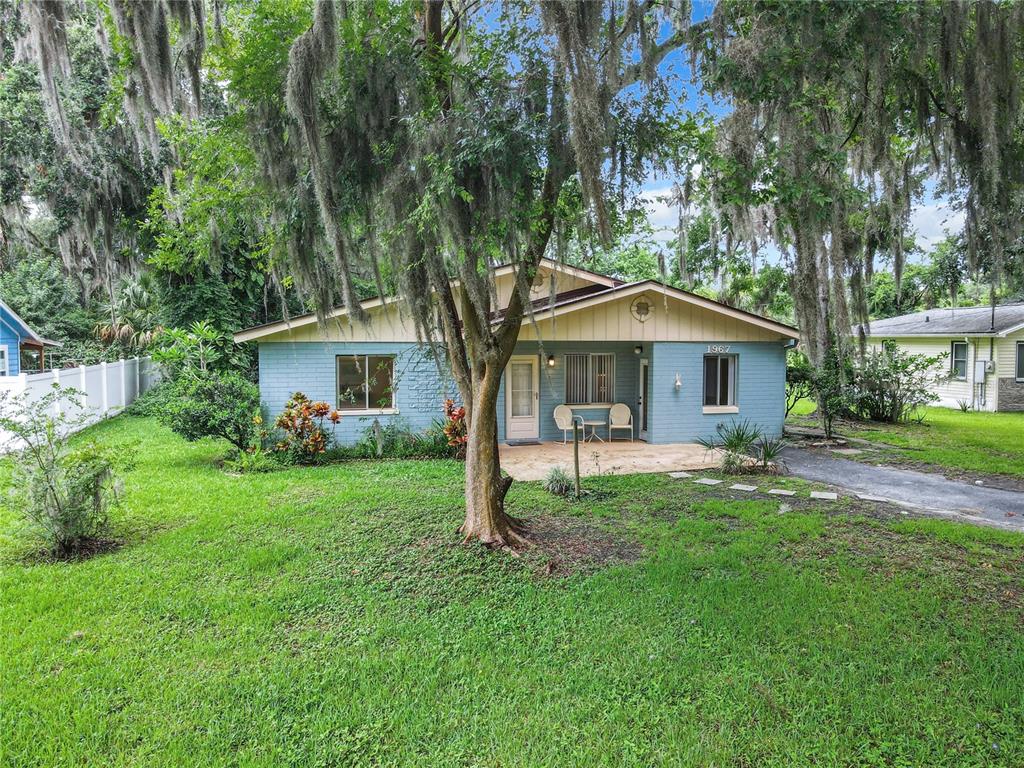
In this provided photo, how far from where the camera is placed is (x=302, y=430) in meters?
9.39

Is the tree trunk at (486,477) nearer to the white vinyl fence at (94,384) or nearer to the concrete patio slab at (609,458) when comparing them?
the concrete patio slab at (609,458)

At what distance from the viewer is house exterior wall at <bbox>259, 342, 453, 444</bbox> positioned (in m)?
10.3

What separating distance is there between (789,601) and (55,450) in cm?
636

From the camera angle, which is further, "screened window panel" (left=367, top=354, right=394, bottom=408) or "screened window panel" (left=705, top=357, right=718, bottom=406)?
"screened window panel" (left=705, top=357, right=718, bottom=406)

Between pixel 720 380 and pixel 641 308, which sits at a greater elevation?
pixel 641 308

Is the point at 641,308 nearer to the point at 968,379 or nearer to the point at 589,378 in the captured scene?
the point at 589,378

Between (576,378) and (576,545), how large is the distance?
681 centimetres

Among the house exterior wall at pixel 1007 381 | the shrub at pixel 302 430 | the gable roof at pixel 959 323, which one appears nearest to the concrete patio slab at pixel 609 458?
the shrub at pixel 302 430

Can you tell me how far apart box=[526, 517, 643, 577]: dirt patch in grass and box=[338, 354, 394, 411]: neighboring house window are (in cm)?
556

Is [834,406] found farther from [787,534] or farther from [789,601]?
[789,601]

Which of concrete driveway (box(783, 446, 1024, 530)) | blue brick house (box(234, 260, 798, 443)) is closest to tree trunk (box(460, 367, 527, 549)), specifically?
blue brick house (box(234, 260, 798, 443))

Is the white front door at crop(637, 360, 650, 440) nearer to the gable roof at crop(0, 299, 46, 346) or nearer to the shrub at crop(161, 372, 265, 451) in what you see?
the shrub at crop(161, 372, 265, 451)

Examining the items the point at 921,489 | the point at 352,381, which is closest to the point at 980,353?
the point at 921,489

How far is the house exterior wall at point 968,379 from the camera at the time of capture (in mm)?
16703
